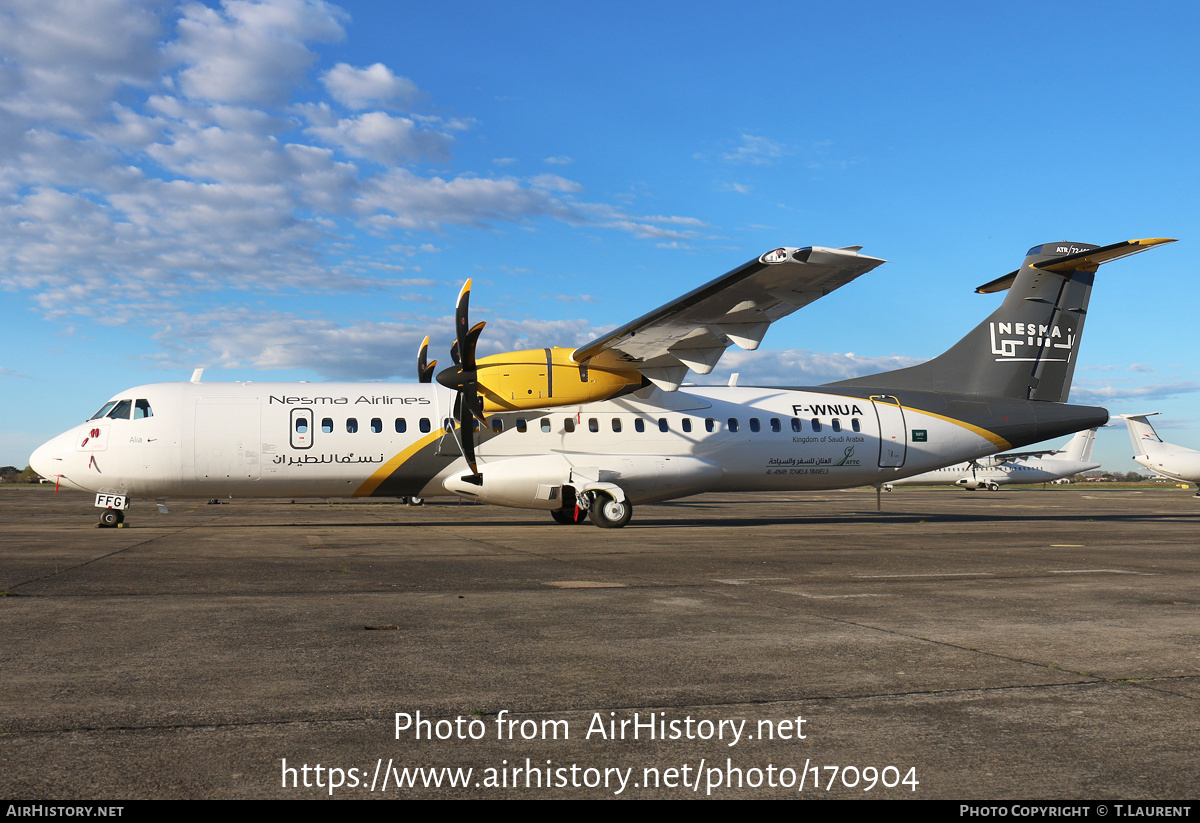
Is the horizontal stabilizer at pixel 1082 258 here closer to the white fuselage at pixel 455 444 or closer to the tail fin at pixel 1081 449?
the white fuselage at pixel 455 444

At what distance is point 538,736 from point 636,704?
741mm

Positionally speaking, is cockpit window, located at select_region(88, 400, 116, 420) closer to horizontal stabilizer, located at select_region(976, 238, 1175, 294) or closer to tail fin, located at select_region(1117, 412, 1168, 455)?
horizontal stabilizer, located at select_region(976, 238, 1175, 294)

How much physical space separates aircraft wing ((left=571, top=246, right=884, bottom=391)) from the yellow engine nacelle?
1.00 ft

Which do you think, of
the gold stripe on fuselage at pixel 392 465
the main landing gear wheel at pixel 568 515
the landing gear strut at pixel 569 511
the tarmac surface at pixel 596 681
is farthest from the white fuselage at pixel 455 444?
the tarmac surface at pixel 596 681

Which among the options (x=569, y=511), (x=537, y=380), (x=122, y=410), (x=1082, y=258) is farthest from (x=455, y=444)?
(x=1082, y=258)

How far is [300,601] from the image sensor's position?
26.3 feet

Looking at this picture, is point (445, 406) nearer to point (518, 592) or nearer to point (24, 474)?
point (518, 592)

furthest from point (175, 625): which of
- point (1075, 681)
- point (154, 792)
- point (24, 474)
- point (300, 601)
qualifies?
point (24, 474)

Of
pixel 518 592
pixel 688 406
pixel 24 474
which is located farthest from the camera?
pixel 24 474

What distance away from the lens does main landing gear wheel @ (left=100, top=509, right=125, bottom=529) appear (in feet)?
59.8

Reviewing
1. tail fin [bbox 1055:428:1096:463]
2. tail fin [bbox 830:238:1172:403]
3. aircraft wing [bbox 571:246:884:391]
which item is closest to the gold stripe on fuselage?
aircraft wing [bbox 571:246:884:391]

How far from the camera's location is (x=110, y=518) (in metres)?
18.2

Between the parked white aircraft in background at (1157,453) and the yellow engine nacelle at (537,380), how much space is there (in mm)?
41664

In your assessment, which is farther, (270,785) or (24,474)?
(24,474)
